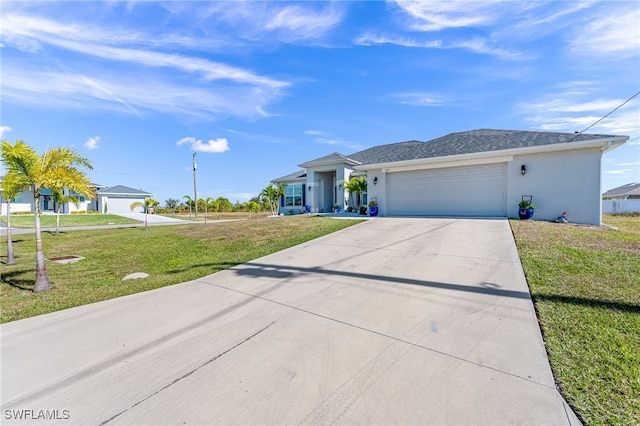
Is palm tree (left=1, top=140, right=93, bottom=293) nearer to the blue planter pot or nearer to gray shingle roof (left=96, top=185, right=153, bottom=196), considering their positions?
the blue planter pot

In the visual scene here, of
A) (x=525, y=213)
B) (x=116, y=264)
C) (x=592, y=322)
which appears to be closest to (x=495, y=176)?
(x=525, y=213)

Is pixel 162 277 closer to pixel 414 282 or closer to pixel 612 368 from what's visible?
pixel 414 282

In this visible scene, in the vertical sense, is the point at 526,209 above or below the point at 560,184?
below

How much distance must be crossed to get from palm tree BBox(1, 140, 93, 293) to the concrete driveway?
2356 mm

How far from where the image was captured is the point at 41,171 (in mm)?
5258

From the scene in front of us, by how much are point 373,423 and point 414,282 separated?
2978 millimetres

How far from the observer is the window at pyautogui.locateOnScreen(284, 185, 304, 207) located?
78.7ft

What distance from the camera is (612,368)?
86.9 inches

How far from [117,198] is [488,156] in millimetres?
40554

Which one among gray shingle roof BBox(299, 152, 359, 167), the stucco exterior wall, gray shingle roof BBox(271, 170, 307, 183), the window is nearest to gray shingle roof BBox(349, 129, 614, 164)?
the stucco exterior wall

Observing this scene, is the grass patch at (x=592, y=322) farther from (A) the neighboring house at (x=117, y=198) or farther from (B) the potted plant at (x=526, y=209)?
(A) the neighboring house at (x=117, y=198)

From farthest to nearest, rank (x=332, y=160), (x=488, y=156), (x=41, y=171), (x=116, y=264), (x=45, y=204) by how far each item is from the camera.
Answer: (x=45, y=204)
(x=332, y=160)
(x=488, y=156)
(x=116, y=264)
(x=41, y=171)

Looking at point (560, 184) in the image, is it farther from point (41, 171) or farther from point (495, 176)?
point (41, 171)

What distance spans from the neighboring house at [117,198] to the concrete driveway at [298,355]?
3687 cm
